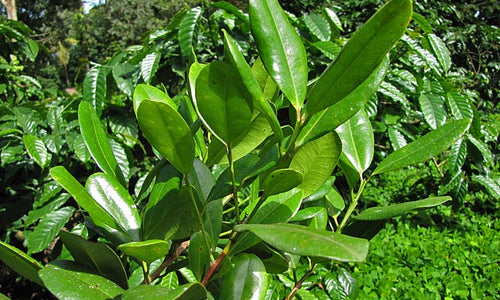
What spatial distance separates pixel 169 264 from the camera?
2.01 ft

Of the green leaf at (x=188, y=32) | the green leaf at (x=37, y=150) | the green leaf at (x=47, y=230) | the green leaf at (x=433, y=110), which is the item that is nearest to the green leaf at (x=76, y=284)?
the green leaf at (x=47, y=230)

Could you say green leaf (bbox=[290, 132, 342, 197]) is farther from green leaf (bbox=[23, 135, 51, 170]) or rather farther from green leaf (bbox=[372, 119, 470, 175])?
green leaf (bbox=[23, 135, 51, 170])

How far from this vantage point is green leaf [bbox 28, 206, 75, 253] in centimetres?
156

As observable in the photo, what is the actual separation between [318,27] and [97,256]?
68.2 inches

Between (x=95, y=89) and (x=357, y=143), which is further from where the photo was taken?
(x=95, y=89)

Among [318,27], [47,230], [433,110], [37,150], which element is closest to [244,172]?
[47,230]

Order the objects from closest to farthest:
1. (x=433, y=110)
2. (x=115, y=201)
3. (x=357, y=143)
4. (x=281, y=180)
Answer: (x=281, y=180) < (x=115, y=201) < (x=357, y=143) < (x=433, y=110)

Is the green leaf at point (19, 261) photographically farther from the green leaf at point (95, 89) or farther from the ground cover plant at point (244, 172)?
the green leaf at point (95, 89)

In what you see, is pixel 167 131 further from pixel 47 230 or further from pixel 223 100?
pixel 47 230

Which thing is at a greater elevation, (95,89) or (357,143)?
(95,89)

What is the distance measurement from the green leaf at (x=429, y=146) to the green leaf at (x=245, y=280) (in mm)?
267

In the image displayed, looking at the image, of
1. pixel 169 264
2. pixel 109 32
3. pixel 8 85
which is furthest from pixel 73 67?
pixel 169 264

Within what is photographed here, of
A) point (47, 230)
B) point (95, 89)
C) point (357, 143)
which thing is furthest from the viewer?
point (95, 89)

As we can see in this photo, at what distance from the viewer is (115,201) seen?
0.58 m
